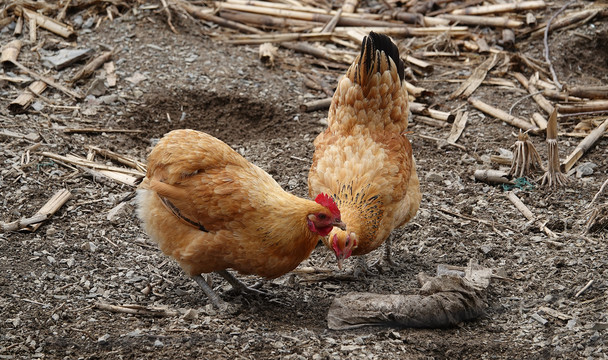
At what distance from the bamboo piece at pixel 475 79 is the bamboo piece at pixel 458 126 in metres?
0.42

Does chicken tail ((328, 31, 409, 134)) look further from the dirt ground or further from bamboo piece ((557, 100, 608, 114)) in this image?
bamboo piece ((557, 100, 608, 114))

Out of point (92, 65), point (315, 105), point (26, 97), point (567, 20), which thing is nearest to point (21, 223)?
point (26, 97)

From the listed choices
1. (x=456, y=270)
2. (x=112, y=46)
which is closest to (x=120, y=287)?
(x=456, y=270)

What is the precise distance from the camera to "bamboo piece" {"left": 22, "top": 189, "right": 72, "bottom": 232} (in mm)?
5529

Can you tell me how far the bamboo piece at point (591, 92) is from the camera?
301 inches

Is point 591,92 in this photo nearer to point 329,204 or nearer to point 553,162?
point 553,162

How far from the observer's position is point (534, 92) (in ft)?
26.3

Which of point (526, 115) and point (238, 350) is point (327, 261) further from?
point (526, 115)

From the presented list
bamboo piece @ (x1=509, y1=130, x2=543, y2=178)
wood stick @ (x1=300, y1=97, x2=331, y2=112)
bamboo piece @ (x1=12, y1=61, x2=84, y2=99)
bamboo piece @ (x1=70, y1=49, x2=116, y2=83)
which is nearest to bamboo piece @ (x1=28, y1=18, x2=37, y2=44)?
bamboo piece @ (x1=12, y1=61, x2=84, y2=99)

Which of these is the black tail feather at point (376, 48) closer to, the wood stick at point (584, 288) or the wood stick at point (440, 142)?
the wood stick at point (440, 142)

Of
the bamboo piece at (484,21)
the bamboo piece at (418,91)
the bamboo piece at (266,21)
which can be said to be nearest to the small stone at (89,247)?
the bamboo piece at (418,91)

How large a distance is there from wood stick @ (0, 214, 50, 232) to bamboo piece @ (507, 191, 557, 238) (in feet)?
14.4

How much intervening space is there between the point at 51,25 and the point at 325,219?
622 centimetres

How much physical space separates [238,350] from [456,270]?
2028mm
